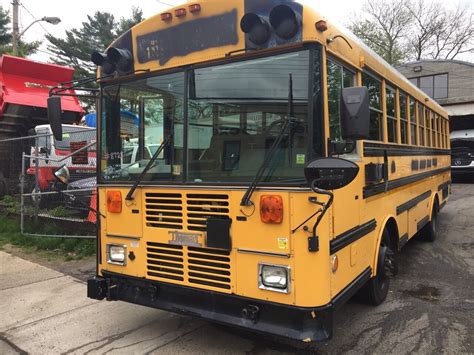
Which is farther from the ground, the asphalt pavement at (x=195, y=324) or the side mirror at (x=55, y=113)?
the side mirror at (x=55, y=113)

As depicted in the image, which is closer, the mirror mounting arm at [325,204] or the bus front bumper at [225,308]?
the mirror mounting arm at [325,204]

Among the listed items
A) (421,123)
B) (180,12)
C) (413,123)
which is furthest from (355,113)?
(421,123)

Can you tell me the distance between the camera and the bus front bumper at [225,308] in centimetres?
297

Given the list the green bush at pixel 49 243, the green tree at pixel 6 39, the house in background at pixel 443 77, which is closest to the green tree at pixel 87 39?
the green tree at pixel 6 39

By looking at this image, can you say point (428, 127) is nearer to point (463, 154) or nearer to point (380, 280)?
point (380, 280)

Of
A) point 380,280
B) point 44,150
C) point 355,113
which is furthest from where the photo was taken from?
point 44,150

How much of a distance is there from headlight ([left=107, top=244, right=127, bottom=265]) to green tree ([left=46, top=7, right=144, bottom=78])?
1185 inches

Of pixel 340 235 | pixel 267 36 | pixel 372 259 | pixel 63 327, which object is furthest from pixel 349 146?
pixel 63 327

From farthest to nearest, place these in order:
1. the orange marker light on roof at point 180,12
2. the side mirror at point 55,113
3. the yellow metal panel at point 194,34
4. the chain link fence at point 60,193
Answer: the chain link fence at point 60,193 → the side mirror at point 55,113 → the orange marker light on roof at point 180,12 → the yellow metal panel at point 194,34

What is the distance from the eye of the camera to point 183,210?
3.43m

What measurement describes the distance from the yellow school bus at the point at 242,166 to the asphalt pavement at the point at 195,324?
1.41ft

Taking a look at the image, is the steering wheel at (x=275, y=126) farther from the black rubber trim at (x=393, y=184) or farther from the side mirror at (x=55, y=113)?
the side mirror at (x=55, y=113)

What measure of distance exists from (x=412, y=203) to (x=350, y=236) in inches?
104

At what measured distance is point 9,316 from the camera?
4.62 meters
